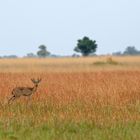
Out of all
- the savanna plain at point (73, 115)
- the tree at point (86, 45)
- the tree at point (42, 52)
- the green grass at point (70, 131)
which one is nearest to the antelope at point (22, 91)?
the savanna plain at point (73, 115)

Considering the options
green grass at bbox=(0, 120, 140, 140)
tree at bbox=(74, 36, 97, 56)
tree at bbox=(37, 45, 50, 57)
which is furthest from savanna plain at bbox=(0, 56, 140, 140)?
tree at bbox=(37, 45, 50, 57)

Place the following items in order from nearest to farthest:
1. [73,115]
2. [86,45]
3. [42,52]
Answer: [73,115] → [86,45] → [42,52]

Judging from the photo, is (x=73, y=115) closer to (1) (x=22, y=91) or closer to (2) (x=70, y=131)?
(2) (x=70, y=131)

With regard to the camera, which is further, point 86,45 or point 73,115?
point 86,45

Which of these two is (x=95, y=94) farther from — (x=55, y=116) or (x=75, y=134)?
(x=75, y=134)

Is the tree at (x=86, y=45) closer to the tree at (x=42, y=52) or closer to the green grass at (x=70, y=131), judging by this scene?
the tree at (x=42, y=52)

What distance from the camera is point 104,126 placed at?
9.38m

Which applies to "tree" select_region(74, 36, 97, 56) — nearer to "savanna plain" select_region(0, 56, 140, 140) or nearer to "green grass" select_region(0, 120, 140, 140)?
"savanna plain" select_region(0, 56, 140, 140)

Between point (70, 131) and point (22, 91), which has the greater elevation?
point (22, 91)

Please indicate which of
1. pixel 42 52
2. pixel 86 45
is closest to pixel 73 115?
pixel 86 45

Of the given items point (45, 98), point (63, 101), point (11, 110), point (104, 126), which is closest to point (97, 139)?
point (104, 126)

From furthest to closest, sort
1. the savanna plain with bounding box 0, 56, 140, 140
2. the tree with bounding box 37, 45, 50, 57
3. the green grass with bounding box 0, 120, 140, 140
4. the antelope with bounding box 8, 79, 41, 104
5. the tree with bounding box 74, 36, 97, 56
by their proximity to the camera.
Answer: the tree with bounding box 37, 45, 50, 57, the tree with bounding box 74, 36, 97, 56, the antelope with bounding box 8, 79, 41, 104, the savanna plain with bounding box 0, 56, 140, 140, the green grass with bounding box 0, 120, 140, 140

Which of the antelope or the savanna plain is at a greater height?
the antelope

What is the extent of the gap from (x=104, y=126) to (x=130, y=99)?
162 inches
